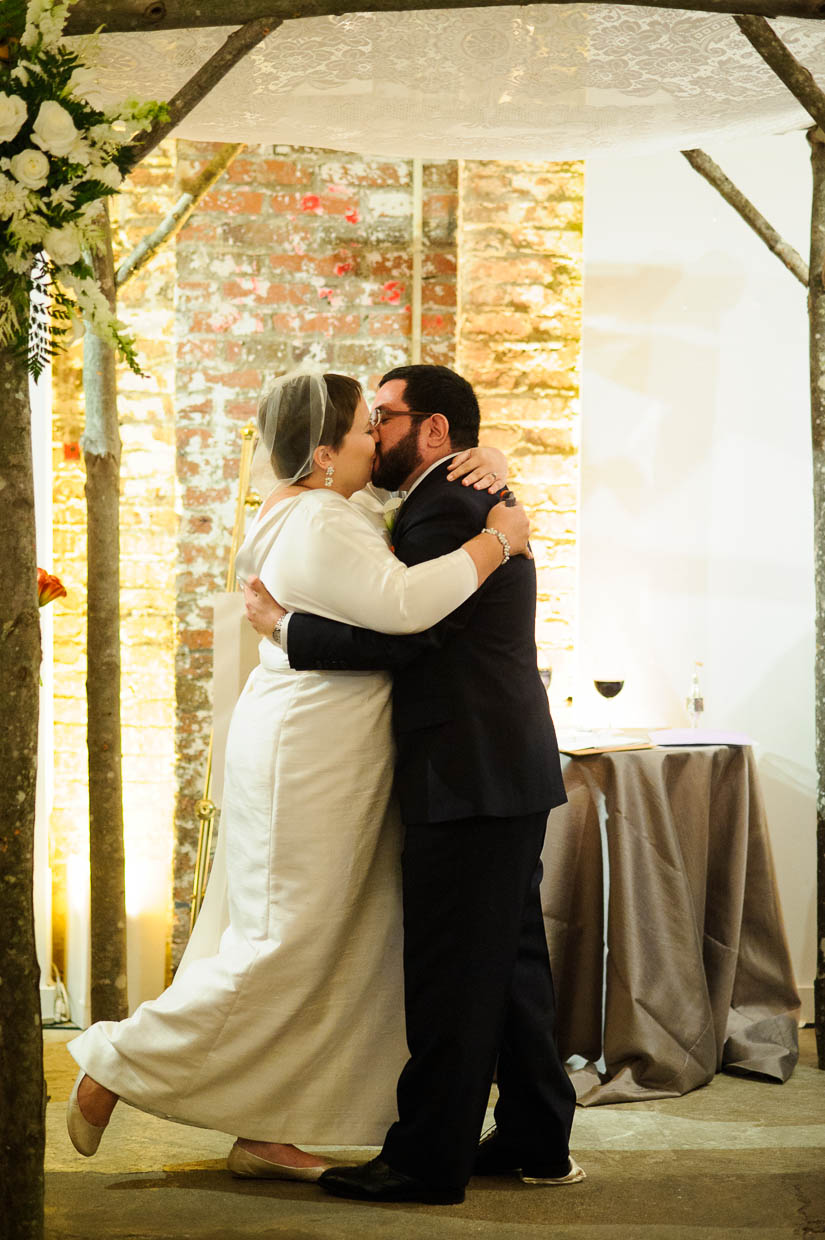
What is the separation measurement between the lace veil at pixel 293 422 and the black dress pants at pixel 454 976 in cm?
79

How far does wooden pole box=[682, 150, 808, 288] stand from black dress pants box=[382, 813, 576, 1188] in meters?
2.14

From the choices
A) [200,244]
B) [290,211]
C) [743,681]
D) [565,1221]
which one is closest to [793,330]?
[743,681]

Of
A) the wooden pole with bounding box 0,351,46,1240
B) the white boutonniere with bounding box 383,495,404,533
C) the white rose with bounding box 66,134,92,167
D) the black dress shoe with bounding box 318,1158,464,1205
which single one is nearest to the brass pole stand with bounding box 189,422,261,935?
the white boutonniere with bounding box 383,495,404,533

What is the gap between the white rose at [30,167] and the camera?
2.11 m

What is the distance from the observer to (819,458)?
141 inches

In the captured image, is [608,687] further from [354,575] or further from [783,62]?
[783,62]

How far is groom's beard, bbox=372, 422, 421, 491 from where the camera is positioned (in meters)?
2.78

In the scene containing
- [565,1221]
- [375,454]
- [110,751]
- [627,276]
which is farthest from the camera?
[627,276]

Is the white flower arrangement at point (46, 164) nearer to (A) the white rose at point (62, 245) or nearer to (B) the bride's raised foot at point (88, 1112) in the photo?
(A) the white rose at point (62, 245)

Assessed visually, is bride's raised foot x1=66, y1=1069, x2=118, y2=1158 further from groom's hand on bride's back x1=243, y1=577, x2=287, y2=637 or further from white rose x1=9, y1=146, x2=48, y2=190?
white rose x1=9, y1=146, x2=48, y2=190

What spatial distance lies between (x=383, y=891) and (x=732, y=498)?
2235 millimetres

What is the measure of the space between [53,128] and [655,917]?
2434 mm

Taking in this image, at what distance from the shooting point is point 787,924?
436cm

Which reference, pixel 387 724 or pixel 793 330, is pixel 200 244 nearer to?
pixel 793 330
